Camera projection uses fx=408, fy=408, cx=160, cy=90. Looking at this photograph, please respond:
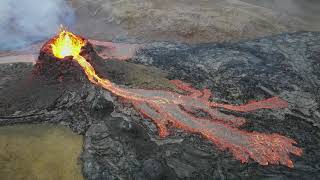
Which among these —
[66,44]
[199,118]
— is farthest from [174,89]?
[66,44]

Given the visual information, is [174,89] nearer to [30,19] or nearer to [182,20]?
[182,20]

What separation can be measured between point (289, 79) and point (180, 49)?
579cm

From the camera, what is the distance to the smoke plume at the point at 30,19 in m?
23.0

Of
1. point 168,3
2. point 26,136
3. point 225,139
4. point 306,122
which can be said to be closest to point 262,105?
point 306,122

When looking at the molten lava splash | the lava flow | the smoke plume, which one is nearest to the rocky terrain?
the smoke plume

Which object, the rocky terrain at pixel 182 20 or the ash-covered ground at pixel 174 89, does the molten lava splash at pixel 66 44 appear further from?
the rocky terrain at pixel 182 20

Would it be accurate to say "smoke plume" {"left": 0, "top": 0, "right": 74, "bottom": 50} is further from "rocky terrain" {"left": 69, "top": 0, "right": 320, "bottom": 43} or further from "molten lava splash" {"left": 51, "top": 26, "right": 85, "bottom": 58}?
"molten lava splash" {"left": 51, "top": 26, "right": 85, "bottom": 58}

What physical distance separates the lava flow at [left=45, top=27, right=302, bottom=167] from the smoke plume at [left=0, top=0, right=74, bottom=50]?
292 inches

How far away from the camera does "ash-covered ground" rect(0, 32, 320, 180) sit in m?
11.8

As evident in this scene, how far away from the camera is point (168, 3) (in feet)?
87.1

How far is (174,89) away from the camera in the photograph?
16000 millimetres

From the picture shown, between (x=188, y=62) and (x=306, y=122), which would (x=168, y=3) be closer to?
(x=188, y=62)

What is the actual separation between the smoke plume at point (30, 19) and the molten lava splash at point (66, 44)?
6.14 meters

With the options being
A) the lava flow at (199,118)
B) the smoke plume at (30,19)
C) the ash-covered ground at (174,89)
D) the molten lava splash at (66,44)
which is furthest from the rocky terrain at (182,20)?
the lava flow at (199,118)
